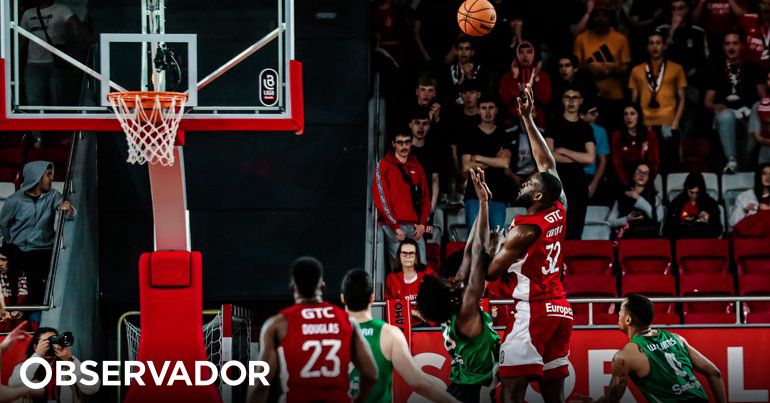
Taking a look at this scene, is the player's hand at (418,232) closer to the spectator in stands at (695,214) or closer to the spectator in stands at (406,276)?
the spectator in stands at (406,276)

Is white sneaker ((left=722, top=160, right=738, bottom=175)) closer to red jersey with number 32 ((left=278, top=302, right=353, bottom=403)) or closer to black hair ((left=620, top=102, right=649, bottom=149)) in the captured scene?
black hair ((left=620, top=102, right=649, bottom=149))

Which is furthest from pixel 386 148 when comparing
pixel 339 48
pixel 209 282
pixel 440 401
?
pixel 440 401

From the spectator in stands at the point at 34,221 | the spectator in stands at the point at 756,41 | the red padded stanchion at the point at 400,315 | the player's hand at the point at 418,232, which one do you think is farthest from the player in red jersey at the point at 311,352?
the spectator in stands at the point at 756,41

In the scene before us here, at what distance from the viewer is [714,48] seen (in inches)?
600

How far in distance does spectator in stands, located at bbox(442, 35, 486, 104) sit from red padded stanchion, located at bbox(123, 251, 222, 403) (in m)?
5.18

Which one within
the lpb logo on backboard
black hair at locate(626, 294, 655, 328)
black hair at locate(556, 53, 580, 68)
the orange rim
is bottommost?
black hair at locate(626, 294, 655, 328)

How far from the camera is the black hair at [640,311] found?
8.53 meters

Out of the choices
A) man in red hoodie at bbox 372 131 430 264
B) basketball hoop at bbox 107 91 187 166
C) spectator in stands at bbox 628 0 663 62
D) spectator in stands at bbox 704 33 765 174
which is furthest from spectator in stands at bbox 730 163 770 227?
basketball hoop at bbox 107 91 187 166

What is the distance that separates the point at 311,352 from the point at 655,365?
264 cm

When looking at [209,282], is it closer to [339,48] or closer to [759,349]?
[339,48]

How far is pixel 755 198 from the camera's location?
531 inches

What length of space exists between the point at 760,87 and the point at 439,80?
3.69 meters

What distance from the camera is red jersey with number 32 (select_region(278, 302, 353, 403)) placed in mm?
7016

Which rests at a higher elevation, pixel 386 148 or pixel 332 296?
pixel 386 148
